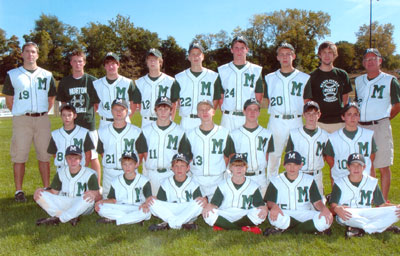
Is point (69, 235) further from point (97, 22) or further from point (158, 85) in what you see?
→ point (97, 22)

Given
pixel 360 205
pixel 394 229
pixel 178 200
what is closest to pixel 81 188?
pixel 178 200

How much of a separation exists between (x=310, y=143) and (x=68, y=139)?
342 cm

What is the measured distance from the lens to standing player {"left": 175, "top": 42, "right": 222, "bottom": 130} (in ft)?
17.9

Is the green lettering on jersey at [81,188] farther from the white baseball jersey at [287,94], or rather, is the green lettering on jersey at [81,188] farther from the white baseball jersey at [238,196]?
the white baseball jersey at [287,94]

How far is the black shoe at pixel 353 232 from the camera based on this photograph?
406cm

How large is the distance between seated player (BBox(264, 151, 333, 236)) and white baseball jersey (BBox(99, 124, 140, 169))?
6.66 ft

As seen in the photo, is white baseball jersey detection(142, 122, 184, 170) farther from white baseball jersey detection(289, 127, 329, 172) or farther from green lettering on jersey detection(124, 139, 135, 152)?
white baseball jersey detection(289, 127, 329, 172)

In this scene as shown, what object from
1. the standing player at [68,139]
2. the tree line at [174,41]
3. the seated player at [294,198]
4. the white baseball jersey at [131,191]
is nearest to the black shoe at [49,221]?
the white baseball jersey at [131,191]

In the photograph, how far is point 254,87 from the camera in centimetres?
546

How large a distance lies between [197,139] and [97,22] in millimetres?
62817

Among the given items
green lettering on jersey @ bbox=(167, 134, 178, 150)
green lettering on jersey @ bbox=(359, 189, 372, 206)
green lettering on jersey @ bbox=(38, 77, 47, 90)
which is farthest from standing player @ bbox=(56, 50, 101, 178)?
green lettering on jersey @ bbox=(359, 189, 372, 206)

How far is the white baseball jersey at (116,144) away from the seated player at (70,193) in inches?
12.8

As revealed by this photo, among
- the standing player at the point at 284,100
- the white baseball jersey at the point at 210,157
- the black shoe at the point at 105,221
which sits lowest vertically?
the black shoe at the point at 105,221

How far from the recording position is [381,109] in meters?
5.16
